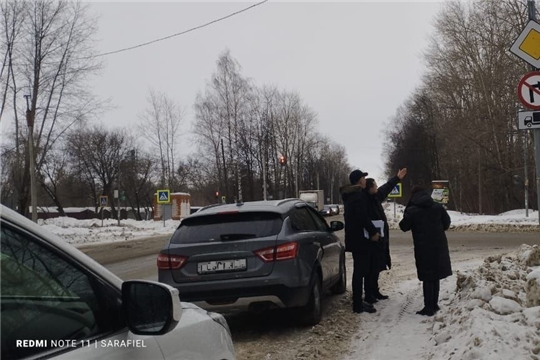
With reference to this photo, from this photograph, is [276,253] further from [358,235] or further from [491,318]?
[491,318]

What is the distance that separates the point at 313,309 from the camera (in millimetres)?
6152

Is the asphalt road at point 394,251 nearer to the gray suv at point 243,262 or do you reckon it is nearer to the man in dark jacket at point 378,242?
the man in dark jacket at point 378,242

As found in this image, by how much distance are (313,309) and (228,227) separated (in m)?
1.41

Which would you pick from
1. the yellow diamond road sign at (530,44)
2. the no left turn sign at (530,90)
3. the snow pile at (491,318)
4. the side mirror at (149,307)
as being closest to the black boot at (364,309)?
the snow pile at (491,318)

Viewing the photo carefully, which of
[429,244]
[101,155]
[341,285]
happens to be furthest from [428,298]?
[101,155]

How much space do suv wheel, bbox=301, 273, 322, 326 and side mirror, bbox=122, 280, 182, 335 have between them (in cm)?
419

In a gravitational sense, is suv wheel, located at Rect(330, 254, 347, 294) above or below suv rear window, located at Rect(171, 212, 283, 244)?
below

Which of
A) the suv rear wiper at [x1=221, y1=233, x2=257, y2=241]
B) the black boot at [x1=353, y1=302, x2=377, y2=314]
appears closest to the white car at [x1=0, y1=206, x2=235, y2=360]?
the suv rear wiper at [x1=221, y1=233, x2=257, y2=241]

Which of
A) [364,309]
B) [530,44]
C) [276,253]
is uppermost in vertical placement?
[530,44]

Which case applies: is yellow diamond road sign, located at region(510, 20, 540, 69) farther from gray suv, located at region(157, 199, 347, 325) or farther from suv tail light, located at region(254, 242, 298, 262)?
suv tail light, located at region(254, 242, 298, 262)

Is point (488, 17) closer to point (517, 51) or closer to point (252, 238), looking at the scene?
point (517, 51)

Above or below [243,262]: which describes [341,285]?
below

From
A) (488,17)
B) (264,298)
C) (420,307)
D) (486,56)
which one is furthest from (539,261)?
(486,56)

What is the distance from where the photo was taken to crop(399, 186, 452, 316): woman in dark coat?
6.44 metres
